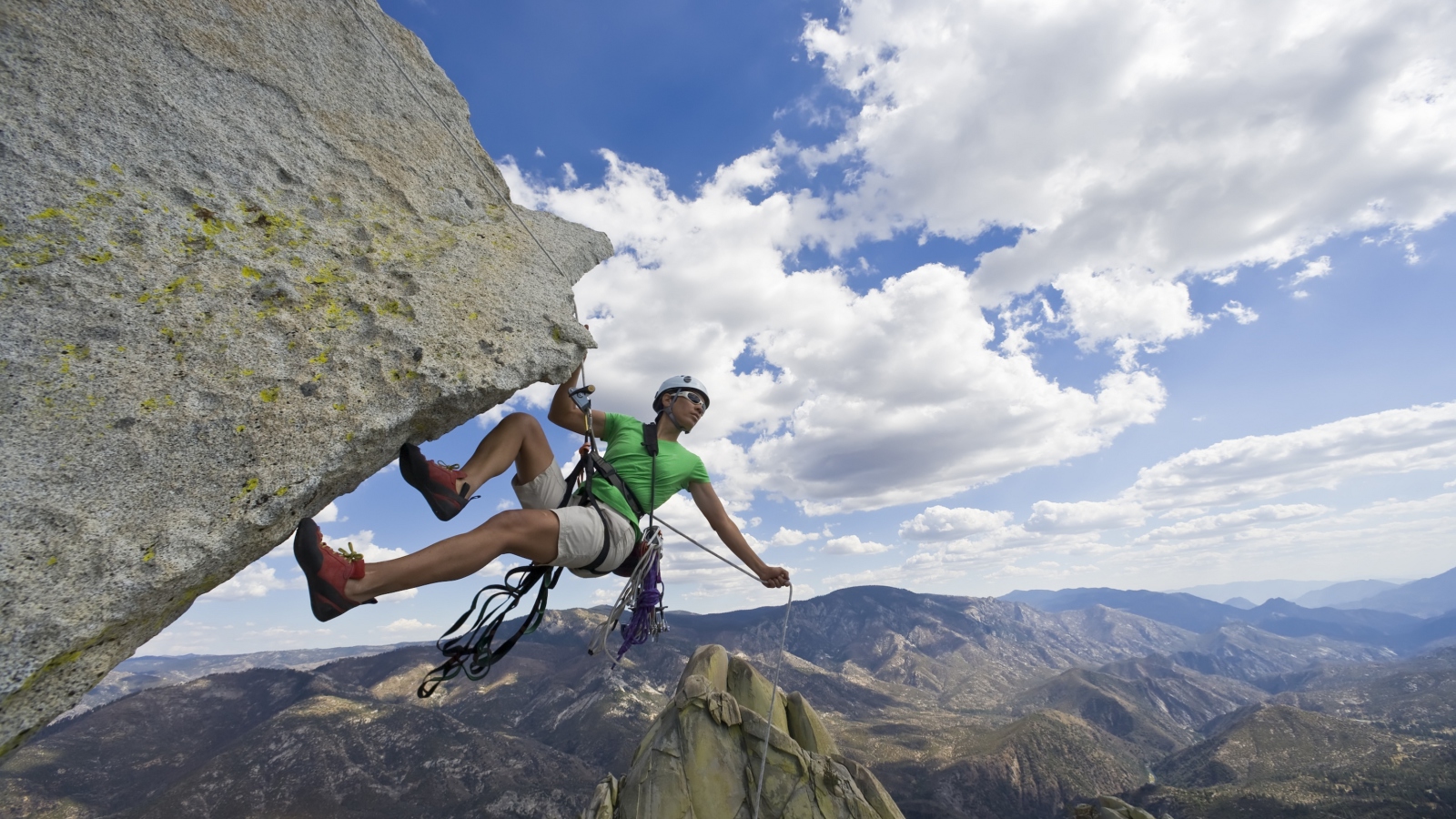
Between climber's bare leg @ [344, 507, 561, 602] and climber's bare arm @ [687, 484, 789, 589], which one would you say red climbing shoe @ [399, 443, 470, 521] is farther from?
climber's bare arm @ [687, 484, 789, 589]

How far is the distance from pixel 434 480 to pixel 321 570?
2.62 feet

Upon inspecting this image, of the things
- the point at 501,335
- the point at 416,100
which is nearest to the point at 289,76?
the point at 416,100

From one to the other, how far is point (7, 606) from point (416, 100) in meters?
4.25

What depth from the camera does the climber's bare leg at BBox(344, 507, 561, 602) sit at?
11.8 ft

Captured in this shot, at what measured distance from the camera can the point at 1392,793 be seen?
112875 millimetres

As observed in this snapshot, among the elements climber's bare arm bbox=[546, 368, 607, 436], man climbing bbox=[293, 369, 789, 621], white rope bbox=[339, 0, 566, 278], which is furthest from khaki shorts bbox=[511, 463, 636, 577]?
white rope bbox=[339, 0, 566, 278]

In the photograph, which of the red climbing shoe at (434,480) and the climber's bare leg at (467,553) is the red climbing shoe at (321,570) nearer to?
the climber's bare leg at (467,553)

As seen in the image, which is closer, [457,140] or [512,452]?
[512,452]

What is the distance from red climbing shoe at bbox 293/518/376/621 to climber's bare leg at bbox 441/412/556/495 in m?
0.83

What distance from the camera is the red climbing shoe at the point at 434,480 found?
3.87m

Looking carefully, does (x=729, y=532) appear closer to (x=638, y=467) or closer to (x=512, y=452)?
(x=638, y=467)

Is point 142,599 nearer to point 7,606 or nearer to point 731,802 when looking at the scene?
point 7,606

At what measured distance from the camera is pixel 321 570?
335 centimetres

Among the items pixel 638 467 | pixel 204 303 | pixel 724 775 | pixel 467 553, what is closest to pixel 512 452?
pixel 467 553
